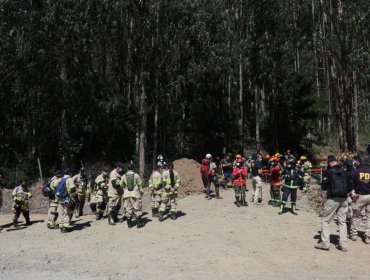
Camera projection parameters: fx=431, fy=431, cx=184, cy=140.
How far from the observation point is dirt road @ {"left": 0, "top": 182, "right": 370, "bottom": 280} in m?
8.84

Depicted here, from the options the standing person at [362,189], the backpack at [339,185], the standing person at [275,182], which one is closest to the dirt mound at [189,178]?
the standing person at [275,182]

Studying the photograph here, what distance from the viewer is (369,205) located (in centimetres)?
1066

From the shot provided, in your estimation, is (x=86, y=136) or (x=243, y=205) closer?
(x=243, y=205)

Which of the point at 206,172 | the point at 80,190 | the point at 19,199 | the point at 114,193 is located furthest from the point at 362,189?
the point at 19,199

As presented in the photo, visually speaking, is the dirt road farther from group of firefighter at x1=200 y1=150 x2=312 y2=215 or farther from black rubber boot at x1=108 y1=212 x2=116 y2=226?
group of firefighter at x1=200 y1=150 x2=312 y2=215

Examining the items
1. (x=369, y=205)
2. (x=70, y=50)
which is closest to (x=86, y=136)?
(x=70, y=50)

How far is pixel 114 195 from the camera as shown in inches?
543

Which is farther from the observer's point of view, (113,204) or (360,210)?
(113,204)

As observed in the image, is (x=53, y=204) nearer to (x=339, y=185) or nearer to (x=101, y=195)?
(x=101, y=195)

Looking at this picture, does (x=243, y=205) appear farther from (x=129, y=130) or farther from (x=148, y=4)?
(x=129, y=130)

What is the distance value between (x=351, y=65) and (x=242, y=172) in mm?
12485

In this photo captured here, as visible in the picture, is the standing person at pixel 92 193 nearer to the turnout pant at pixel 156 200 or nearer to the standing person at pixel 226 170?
the turnout pant at pixel 156 200

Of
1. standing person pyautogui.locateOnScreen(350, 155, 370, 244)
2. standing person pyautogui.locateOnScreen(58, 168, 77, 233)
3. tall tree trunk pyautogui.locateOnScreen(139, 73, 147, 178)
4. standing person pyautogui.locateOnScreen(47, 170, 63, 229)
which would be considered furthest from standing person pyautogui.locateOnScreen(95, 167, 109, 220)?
tall tree trunk pyautogui.locateOnScreen(139, 73, 147, 178)

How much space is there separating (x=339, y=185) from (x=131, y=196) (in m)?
6.11
